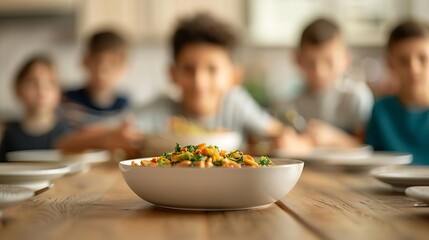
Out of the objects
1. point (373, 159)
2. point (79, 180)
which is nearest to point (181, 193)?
point (79, 180)

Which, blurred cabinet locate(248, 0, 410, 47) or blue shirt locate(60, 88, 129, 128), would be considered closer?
blue shirt locate(60, 88, 129, 128)

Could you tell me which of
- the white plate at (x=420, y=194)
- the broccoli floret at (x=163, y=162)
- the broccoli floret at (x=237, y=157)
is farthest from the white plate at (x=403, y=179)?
the broccoli floret at (x=163, y=162)

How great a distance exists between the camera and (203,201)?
879 mm

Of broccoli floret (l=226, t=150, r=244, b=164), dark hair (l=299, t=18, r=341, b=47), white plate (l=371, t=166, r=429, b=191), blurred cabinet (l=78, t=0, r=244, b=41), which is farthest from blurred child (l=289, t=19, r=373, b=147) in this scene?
broccoli floret (l=226, t=150, r=244, b=164)

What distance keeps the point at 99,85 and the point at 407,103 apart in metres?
1.72

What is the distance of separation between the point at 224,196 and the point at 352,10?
3.49 metres

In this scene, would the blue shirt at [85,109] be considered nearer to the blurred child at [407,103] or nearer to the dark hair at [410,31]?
the blurred child at [407,103]

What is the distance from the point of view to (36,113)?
293cm

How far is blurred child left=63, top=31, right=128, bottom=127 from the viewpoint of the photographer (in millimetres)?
3221

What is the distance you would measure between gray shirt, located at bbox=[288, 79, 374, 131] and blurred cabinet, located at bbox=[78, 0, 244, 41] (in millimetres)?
1306

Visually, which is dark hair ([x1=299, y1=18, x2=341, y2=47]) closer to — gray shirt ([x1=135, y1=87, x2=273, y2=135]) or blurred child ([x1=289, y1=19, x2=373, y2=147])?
blurred child ([x1=289, y1=19, x2=373, y2=147])

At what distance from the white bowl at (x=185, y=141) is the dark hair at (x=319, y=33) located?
3.54ft

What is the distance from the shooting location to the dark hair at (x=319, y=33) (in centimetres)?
270

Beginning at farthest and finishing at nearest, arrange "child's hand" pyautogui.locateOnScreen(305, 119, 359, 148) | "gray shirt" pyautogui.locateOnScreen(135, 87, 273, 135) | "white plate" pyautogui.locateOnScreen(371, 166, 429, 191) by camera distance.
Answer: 1. "gray shirt" pyautogui.locateOnScreen(135, 87, 273, 135)
2. "child's hand" pyautogui.locateOnScreen(305, 119, 359, 148)
3. "white plate" pyautogui.locateOnScreen(371, 166, 429, 191)
